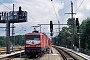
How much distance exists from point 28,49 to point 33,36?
1.91 metres

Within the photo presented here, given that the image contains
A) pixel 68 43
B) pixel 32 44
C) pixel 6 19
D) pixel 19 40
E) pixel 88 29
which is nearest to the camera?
pixel 32 44

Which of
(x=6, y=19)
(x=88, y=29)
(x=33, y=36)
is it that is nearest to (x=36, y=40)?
(x=33, y=36)

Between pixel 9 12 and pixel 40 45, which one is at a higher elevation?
pixel 9 12

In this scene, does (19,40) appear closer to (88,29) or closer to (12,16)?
(88,29)

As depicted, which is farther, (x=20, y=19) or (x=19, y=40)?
(x=19, y=40)

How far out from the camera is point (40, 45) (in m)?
34.2

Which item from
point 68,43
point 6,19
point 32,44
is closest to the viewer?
point 32,44

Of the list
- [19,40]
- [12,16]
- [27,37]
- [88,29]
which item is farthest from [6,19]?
[19,40]

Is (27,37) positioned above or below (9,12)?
below

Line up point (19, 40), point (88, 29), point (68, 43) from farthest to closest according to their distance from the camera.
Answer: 1. point (19, 40)
2. point (68, 43)
3. point (88, 29)

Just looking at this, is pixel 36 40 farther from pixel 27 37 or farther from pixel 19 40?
pixel 19 40

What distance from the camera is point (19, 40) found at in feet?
641

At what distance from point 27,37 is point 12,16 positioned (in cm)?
1928

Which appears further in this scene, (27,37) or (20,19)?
(20,19)
